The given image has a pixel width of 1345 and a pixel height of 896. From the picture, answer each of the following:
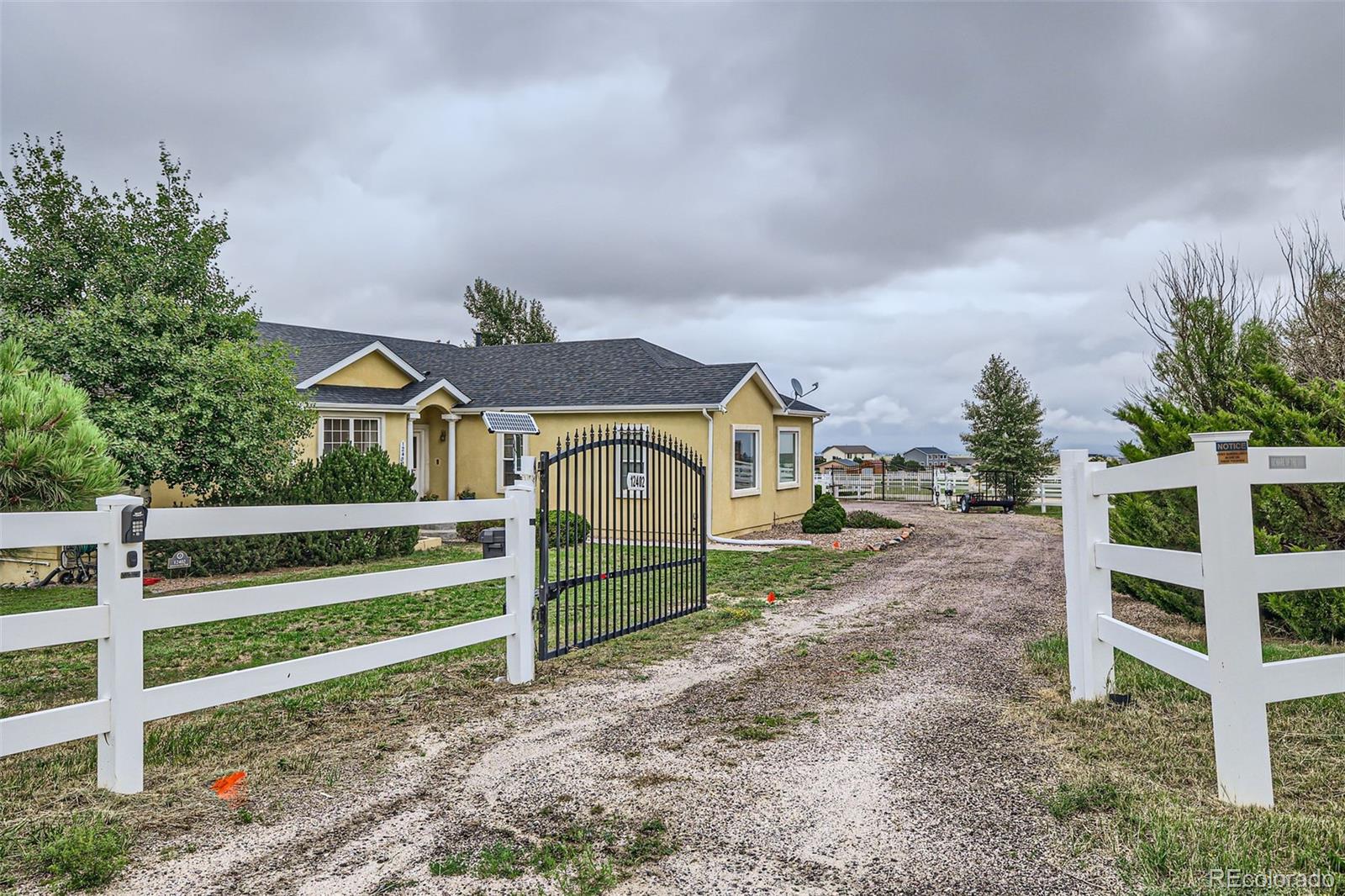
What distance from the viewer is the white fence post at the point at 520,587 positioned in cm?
557

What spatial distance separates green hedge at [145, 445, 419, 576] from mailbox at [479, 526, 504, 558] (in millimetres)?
6479

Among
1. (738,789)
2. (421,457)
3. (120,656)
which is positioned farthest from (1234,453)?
(421,457)

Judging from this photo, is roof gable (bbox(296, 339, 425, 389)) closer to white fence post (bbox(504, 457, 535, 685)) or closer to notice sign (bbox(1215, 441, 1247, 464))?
white fence post (bbox(504, 457, 535, 685))

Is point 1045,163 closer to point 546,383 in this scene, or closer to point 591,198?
point 591,198

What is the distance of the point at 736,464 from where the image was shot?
17.4 m

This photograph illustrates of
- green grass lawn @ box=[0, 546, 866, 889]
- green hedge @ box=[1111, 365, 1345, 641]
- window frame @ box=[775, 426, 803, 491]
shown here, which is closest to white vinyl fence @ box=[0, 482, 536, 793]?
green grass lawn @ box=[0, 546, 866, 889]

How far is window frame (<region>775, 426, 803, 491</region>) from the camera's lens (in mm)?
19750

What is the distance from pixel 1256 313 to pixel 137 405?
20.5 meters

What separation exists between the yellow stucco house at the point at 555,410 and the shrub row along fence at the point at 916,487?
8.17 meters

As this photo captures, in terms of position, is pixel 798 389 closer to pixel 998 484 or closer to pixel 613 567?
pixel 613 567

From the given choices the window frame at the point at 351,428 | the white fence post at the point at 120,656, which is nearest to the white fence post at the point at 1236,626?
the white fence post at the point at 120,656

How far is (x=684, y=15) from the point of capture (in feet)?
37.7

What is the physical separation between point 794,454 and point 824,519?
3153 mm

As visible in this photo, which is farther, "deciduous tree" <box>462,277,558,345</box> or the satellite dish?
"deciduous tree" <box>462,277,558,345</box>
